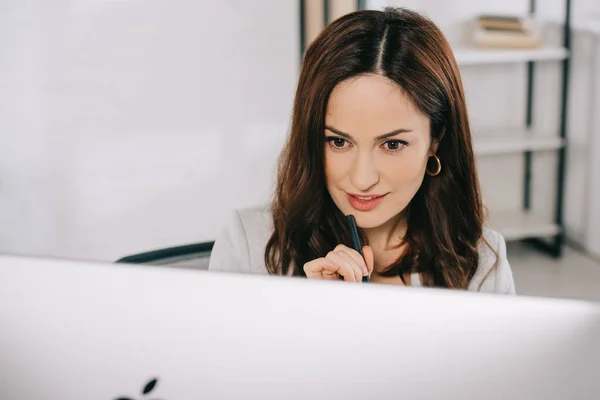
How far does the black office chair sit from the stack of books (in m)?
1.92

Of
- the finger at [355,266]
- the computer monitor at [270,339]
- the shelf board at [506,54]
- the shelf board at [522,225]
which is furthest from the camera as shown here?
the shelf board at [522,225]

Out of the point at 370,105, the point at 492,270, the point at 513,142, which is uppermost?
the point at 370,105

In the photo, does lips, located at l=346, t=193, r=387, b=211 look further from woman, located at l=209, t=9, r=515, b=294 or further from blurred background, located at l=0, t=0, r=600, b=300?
blurred background, located at l=0, t=0, r=600, b=300

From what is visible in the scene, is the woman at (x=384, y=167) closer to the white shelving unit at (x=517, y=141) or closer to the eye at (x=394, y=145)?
the eye at (x=394, y=145)

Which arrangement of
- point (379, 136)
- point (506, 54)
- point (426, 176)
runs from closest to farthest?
point (379, 136)
point (426, 176)
point (506, 54)

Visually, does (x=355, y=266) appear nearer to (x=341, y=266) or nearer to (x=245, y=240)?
(x=341, y=266)

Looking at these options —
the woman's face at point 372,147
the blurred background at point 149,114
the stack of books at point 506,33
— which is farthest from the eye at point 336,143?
the stack of books at point 506,33

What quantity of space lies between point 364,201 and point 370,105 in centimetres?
12

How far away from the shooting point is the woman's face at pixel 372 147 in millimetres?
Result: 984

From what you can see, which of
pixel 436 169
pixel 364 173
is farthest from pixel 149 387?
pixel 436 169

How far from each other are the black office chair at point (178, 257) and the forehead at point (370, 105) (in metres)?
0.28

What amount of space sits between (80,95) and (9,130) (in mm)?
240

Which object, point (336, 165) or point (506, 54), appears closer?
point (336, 165)

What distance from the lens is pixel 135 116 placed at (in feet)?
8.37
